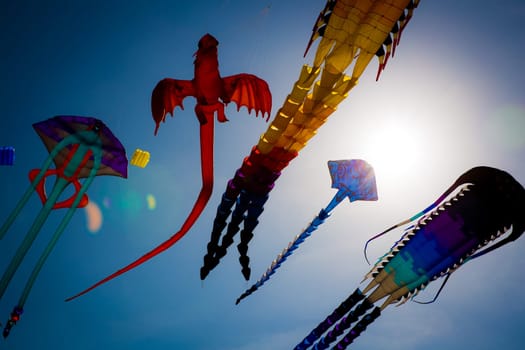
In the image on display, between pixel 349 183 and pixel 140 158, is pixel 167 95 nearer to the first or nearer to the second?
pixel 140 158

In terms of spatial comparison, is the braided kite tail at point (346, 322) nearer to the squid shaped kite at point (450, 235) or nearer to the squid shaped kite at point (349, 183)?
the squid shaped kite at point (450, 235)

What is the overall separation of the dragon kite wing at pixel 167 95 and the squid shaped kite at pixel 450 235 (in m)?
7.69

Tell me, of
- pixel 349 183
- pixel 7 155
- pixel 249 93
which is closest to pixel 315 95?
pixel 249 93

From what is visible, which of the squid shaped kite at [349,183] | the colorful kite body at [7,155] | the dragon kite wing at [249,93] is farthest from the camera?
the squid shaped kite at [349,183]

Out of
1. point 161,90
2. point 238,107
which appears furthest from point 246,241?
point 161,90

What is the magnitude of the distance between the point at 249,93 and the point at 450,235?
7694 millimetres

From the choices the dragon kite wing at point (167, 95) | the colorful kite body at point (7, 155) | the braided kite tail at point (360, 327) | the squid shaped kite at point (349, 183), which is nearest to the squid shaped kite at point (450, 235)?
the braided kite tail at point (360, 327)

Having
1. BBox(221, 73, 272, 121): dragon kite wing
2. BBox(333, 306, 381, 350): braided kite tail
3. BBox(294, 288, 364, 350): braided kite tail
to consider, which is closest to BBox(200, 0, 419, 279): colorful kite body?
BBox(221, 73, 272, 121): dragon kite wing

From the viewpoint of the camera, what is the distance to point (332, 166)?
1297 centimetres

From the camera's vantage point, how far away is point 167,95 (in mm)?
11078

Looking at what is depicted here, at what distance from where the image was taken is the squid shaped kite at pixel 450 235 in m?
10.5

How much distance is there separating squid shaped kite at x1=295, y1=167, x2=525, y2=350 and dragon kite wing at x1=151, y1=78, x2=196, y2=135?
303 inches

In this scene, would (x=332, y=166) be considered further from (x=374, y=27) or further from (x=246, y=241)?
(x=374, y=27)

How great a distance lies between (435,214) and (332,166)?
371 centimetres
